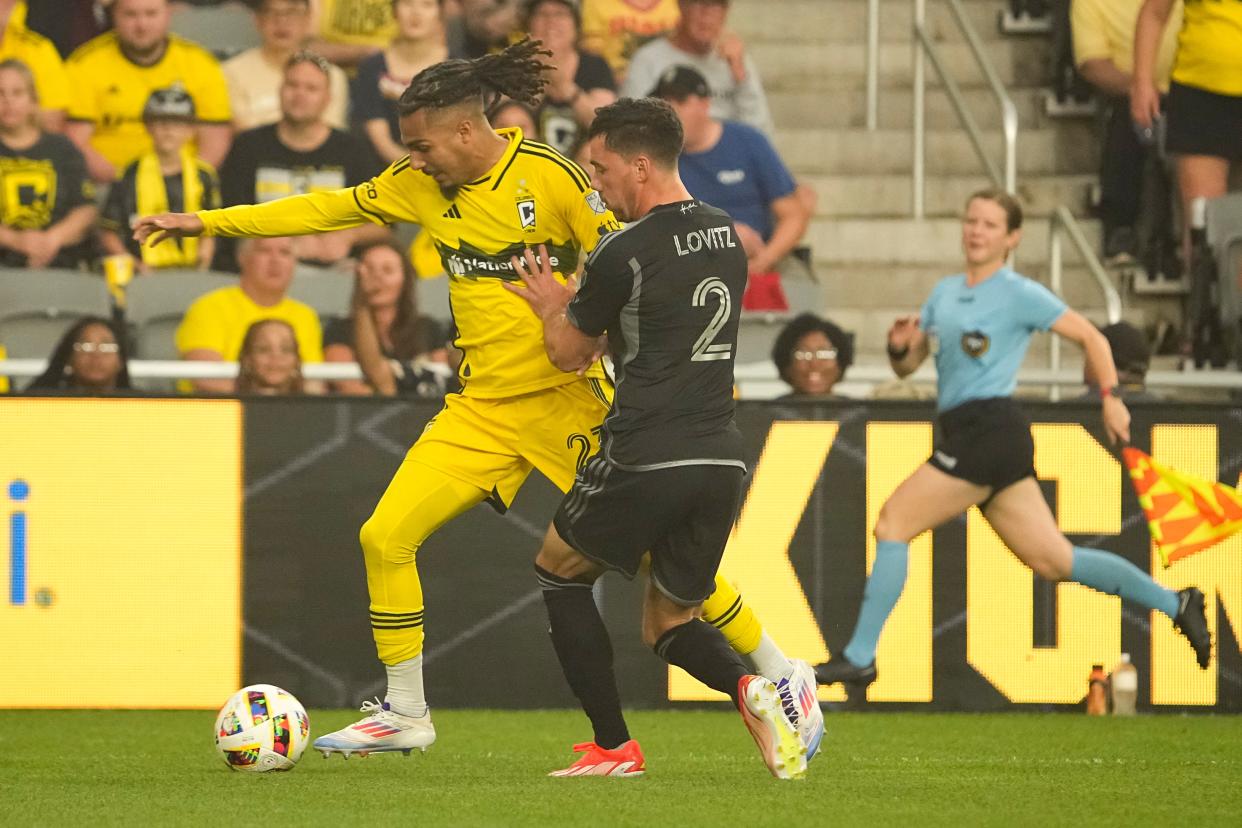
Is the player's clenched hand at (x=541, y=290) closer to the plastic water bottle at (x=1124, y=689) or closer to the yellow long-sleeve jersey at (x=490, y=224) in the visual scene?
the yellow long-sleeve jersey at (x=490, y=224)

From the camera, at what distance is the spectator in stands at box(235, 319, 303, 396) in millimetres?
10023

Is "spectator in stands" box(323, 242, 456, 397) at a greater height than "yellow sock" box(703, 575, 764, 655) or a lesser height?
greater

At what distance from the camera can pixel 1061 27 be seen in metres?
14.3

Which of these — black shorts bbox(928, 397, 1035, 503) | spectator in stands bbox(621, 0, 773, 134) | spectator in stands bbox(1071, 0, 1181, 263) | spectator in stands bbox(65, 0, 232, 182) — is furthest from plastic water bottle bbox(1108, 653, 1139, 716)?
spectator in stands bbox(65, 0, 232, 182)

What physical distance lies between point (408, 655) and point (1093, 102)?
9.00 m

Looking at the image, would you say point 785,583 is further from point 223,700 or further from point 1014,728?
point 223,700

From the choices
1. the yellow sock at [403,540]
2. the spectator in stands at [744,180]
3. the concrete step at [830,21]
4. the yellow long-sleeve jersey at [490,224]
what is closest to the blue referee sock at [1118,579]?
the yellow long-sleeve jersey at [490,224]

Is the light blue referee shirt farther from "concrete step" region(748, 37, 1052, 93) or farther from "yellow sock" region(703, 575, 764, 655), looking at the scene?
"concrete step" region(748, 37, 1052, 93)

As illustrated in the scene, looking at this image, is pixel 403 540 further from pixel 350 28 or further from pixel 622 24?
pixel 622 24

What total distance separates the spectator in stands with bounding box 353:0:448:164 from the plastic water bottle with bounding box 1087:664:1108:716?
553 centimetres

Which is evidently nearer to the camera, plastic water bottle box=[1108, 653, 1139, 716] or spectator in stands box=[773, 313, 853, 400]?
plastic water bottle box=[1108, 653, 1139, 716]

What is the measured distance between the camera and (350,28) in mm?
13195

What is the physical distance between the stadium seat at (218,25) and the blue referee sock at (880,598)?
6.58 meters

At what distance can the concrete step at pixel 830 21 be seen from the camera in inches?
587
